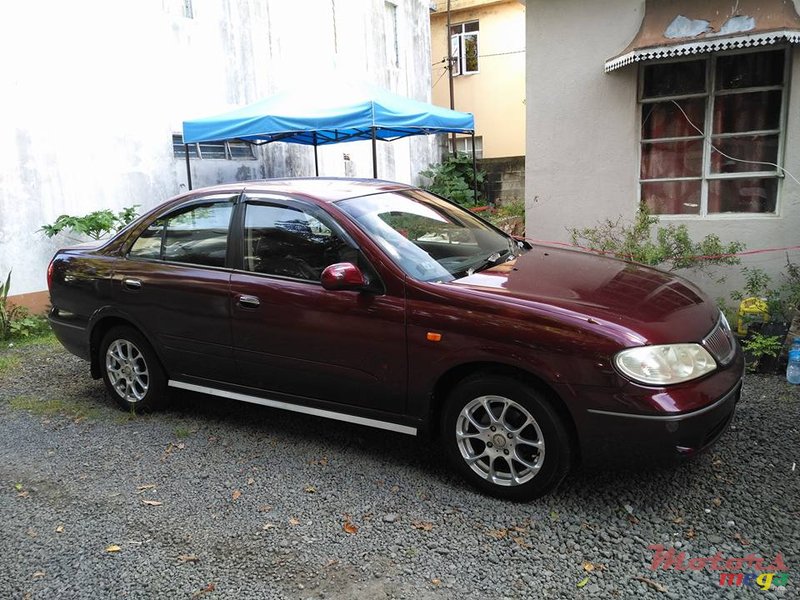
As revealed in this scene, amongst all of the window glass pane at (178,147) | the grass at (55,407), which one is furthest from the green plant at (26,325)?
the window glass pane at (178,147)

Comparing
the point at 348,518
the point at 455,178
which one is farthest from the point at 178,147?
the point at 455,178

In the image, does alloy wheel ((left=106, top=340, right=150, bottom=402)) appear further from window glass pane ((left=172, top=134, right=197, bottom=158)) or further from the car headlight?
window glass pane ((left=172, top=134, right=197, bottom=158))

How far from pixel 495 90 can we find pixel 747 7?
49.9 ft

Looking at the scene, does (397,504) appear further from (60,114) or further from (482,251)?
(60,114)

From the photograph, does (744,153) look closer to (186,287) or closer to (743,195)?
(743,195)

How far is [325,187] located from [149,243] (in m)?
1.40

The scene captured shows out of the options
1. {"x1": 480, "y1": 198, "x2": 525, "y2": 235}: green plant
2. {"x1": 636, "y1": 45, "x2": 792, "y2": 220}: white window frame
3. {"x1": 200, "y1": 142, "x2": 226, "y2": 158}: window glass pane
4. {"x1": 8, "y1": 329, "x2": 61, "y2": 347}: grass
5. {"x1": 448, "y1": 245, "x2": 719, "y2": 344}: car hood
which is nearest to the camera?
{"x1": 448, "y1": 245, "x2": 719, "y2": 344}: car hood

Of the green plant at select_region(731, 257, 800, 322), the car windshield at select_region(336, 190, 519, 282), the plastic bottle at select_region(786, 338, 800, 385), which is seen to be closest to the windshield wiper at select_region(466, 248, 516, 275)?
the car windshield at select_region(336, 190, 519, 282)

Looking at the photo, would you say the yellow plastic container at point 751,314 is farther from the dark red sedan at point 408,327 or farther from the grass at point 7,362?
the grass at point 7,362

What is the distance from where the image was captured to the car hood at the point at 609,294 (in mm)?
3188

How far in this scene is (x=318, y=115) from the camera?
863 cm

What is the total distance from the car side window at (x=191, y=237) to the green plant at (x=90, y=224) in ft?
11.5

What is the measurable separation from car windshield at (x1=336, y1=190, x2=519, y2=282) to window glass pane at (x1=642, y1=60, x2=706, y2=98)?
3.16 m

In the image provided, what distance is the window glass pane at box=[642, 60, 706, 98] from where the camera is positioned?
6445mm
